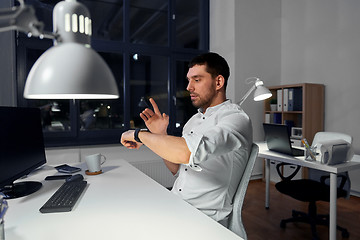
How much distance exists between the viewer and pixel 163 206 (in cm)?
114

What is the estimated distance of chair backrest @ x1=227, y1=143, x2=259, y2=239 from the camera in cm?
126

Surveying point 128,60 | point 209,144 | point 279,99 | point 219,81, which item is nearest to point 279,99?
point 279,99

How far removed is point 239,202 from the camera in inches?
49.9

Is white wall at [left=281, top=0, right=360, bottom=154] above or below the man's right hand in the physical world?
above

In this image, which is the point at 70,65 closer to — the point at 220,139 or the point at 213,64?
the point at 220,139

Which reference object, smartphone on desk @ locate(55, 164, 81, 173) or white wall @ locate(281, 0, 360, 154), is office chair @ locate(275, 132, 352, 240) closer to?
white wall @ locate(281, 0, 360, 154)

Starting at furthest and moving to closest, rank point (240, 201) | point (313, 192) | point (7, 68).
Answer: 1. point (7, 68)
2. point (313, 192)
3. point (240, 201)

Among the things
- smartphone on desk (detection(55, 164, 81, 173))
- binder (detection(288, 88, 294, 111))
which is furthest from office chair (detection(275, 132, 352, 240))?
smartphone on desk (detection(55, 164, 81, 173))

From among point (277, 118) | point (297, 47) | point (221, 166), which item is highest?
point (297, 47)

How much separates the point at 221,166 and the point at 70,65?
35.5 inches

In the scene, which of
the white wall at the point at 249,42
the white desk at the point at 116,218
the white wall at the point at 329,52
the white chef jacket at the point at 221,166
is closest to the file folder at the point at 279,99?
the white wall at the point at 249,42

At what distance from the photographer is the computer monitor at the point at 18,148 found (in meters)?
1.26

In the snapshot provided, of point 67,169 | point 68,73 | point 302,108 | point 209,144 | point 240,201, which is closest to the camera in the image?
point 68,73

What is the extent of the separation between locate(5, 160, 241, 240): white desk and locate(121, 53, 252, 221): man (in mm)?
187
